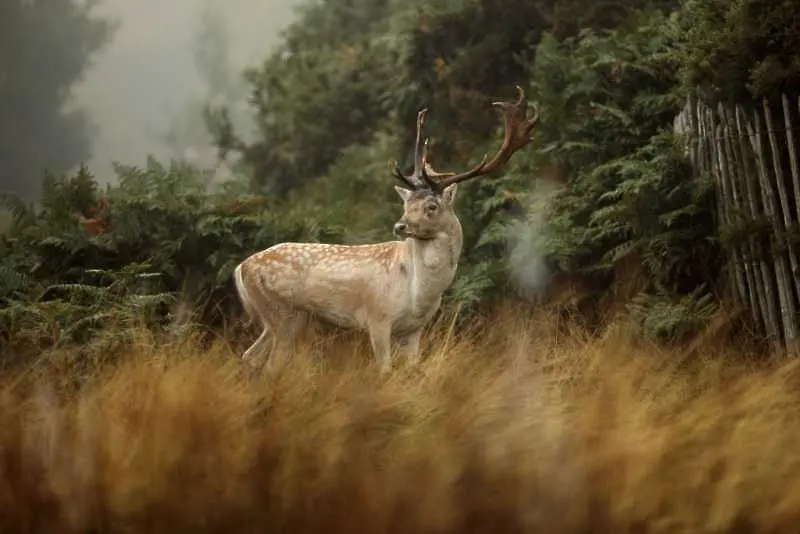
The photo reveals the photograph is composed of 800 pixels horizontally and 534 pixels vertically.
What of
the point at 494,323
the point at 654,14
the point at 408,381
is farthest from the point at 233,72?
the point at 408,381

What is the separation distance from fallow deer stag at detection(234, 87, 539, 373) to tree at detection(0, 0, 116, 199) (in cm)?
256

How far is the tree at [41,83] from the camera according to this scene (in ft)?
21.8

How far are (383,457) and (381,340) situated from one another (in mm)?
1686

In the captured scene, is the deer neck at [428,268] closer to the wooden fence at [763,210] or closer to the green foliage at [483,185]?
the green foliage at [483,185]

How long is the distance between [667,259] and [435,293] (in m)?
1.38

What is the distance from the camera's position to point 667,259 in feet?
17.0

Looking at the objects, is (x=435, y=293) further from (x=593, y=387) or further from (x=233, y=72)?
(x=233, y=72)

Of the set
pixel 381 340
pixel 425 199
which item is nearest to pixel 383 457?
pixel 381 340

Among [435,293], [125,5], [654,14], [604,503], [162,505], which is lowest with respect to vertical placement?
[604,503]

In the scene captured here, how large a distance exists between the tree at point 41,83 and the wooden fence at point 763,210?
4.29 meters

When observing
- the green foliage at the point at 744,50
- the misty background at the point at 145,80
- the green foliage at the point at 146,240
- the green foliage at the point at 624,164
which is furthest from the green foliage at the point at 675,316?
the misty background at the point at 145,80

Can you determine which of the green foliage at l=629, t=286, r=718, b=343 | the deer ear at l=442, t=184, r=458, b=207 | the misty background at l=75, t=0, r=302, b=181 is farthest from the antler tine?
the misty background at l=75, t=0, r=302, b=181

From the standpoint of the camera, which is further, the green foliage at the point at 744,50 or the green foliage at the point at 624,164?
the green foliage at the point at 624,164

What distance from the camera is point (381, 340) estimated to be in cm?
446
